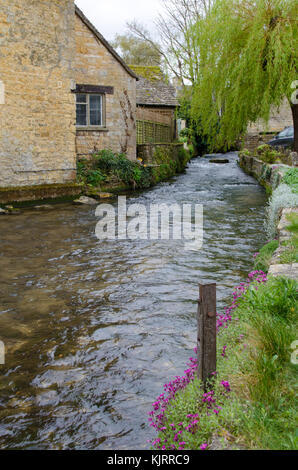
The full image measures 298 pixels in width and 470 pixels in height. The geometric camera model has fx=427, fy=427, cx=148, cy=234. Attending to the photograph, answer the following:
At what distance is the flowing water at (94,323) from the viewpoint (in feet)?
11.2

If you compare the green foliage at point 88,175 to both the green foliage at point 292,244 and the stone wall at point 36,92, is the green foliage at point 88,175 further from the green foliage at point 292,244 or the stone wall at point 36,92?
the green foliage at point 292,244

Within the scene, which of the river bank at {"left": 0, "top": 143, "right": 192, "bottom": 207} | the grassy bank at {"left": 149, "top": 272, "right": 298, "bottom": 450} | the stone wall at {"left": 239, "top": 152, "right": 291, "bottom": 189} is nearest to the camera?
the grassy bank at {"left": 149, "top": 272, "right": 298, "bottom": 450}

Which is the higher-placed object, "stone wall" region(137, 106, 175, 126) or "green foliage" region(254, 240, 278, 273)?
"stone wall" region(137, 106, 175, 126)

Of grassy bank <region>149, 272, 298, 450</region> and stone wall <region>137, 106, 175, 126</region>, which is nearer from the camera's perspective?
grassy bank <region>149, 272, 298, 450</region>

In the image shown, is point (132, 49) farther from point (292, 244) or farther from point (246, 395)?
point (246, 395)

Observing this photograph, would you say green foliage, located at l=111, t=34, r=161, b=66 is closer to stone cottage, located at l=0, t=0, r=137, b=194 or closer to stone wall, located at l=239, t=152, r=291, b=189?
stone wall, located at l=239, t=152, r=291, b=189

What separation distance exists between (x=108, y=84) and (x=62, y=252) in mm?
11066

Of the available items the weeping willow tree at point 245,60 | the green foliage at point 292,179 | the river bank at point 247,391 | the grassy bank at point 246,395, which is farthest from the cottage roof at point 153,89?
the grassy bank at point 246,395

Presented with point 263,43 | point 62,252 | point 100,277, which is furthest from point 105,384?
point 263,43

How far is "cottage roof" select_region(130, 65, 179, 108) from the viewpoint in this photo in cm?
2425

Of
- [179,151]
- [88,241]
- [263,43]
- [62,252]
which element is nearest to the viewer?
[62,252]

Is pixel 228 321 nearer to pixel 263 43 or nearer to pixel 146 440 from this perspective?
pixel 146 440

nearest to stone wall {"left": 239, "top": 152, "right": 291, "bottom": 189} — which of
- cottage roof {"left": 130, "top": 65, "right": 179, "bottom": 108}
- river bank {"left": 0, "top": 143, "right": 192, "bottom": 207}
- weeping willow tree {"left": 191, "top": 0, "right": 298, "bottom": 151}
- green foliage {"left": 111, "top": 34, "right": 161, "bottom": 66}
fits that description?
weeping willow tree {"left": 191, "top": 0, "right": 298, "bottom": 151}
